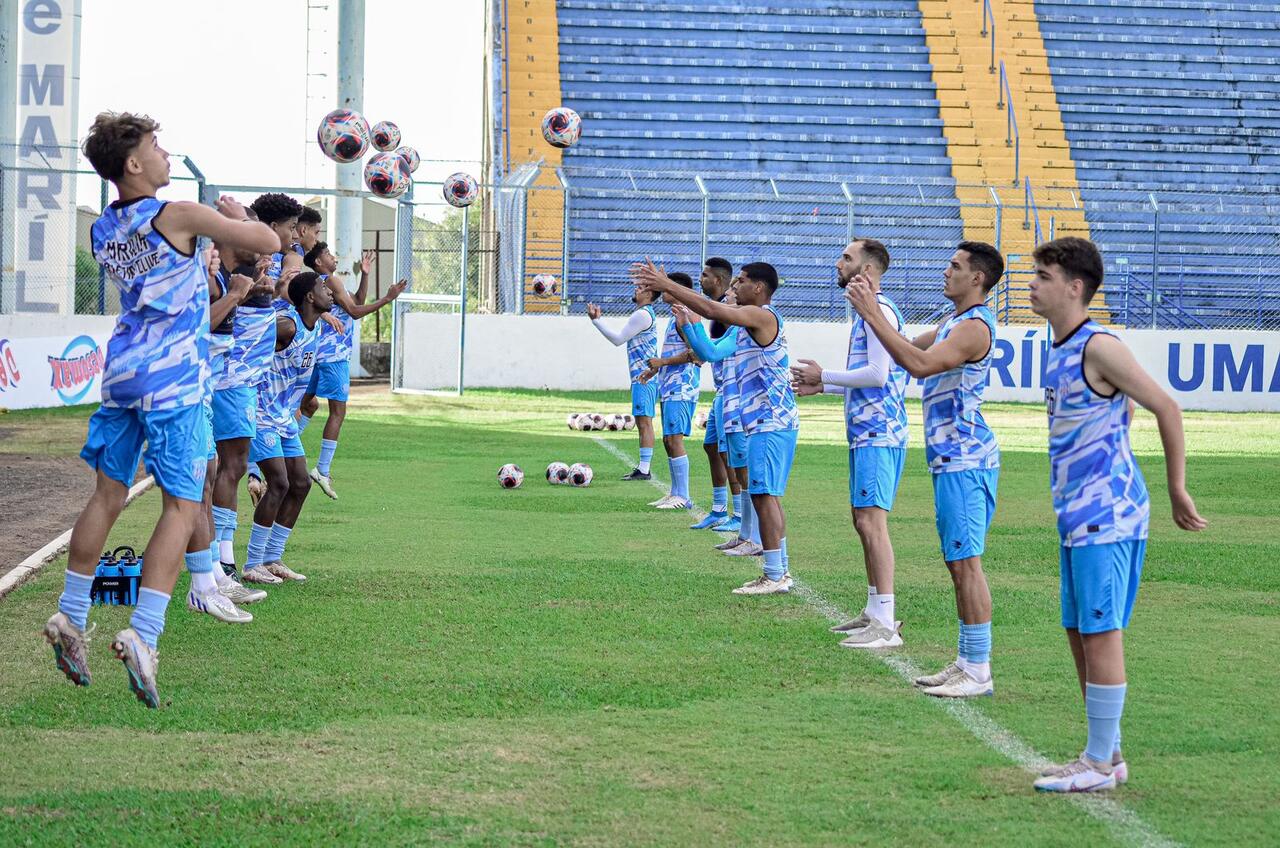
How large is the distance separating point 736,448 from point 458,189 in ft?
52.7

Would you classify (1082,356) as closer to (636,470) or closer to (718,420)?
(718,420)

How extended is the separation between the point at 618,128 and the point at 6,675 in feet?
93.2

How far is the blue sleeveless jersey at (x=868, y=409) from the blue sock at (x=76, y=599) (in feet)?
12.4

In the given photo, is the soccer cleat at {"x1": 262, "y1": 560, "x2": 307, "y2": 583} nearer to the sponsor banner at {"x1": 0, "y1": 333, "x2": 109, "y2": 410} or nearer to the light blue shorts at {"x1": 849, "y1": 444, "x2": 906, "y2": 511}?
the light blue shorts at {"x1": 849, "y1": 444, "x2": 906, "y2": 511}

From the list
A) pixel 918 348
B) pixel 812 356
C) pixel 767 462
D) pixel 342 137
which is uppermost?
pixel 342 137

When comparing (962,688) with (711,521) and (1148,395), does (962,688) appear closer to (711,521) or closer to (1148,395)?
(1148,395)

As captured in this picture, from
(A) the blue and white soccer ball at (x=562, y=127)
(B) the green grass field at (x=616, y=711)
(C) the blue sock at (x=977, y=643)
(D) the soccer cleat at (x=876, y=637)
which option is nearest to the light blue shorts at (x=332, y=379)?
(B) the green grass field at (x=616, y=711)

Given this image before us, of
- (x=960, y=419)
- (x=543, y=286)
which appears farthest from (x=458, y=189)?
(x=960, y=419)

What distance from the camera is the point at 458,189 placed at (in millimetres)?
26266

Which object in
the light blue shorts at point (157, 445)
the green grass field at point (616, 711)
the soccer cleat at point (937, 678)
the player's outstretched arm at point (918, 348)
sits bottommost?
the green grass field at point (616, 711)

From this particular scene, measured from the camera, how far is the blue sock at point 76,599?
5.94 m

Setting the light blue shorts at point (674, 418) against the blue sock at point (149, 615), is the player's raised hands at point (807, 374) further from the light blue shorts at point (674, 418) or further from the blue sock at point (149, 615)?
the light blue shorts at point (674, 418)

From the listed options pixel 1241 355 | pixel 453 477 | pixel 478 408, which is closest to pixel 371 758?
pixel 453 477

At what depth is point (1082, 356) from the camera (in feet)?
17.4
